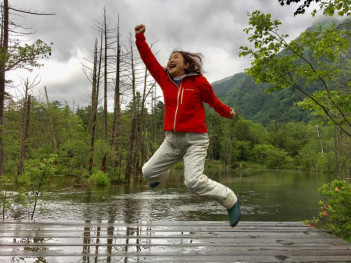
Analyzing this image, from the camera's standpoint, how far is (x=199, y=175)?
2816 mm

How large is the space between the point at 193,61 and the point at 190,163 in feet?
3.44

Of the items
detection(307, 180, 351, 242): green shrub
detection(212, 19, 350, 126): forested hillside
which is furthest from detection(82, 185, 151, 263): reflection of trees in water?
detection(212, 19, 350, 126): forested hillside

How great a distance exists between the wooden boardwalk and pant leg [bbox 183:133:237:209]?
72cm

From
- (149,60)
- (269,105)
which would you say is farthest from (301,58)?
(269,105)

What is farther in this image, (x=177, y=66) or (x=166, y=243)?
(x=166, y=243)

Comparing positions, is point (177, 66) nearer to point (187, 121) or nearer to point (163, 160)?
point (187, 121)

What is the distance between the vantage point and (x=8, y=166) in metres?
22.8

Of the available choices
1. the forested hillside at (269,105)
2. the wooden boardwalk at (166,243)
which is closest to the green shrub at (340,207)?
the wooden boardwalk at (166,243)

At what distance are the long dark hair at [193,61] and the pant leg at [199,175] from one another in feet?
2.18

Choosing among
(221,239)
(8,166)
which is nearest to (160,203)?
(221,239)

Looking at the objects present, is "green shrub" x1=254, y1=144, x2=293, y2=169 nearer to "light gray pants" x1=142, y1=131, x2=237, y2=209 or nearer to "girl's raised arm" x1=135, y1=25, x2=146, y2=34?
"light gray pants" x1=142, y1=131, x2=237, y2=209

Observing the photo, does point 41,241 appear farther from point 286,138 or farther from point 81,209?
point 286,138

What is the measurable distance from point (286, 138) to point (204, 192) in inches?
2795

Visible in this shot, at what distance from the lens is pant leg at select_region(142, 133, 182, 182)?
9.96 feet
